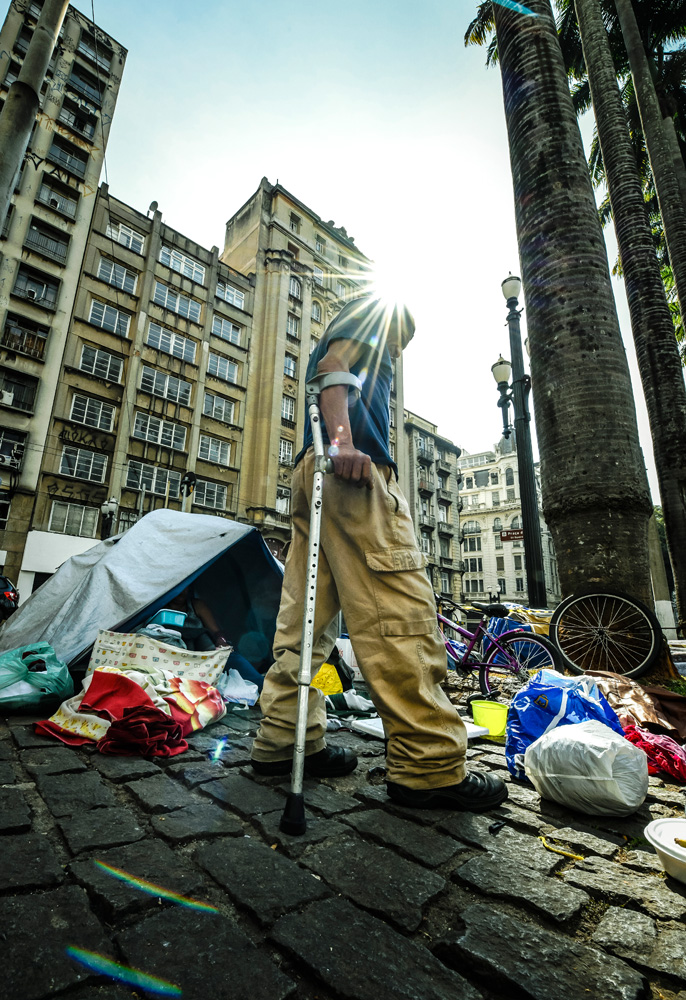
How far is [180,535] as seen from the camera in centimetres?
521

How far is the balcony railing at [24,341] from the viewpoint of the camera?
742 inches

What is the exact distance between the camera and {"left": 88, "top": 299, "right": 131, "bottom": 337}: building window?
21312mm

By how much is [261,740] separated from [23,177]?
86.0 ft

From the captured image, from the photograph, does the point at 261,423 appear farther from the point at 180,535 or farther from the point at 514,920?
the point at 514,920

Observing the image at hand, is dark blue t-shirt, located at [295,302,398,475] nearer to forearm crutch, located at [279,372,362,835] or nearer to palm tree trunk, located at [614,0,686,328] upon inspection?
forearm crutch, located at [279,372,362,835]

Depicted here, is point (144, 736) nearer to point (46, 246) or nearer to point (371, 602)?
point (371, 602)

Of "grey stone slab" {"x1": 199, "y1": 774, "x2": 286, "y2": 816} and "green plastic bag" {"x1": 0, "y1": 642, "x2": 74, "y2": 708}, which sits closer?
"grey stone slab" {"x1": 199, "y1": 774, "x2": 286, "y2": 816}

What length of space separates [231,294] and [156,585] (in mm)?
26150

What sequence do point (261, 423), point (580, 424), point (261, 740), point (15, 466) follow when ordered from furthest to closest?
point (261, 423) < point (15, 466) < point (580, 424) < point (261, 740)

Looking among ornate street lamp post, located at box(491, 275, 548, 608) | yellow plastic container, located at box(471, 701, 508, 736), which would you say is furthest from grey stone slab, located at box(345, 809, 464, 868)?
ornate street lamp post, located at box(491, 275, 548, 608)

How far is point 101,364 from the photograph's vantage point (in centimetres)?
2112

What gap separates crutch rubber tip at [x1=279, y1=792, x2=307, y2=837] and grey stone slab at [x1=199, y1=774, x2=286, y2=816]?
0.20 meters

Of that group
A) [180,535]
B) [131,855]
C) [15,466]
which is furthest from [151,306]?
[131,855]

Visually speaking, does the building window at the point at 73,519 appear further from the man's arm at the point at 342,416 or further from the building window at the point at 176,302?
the man's arm at the point at 342,416
